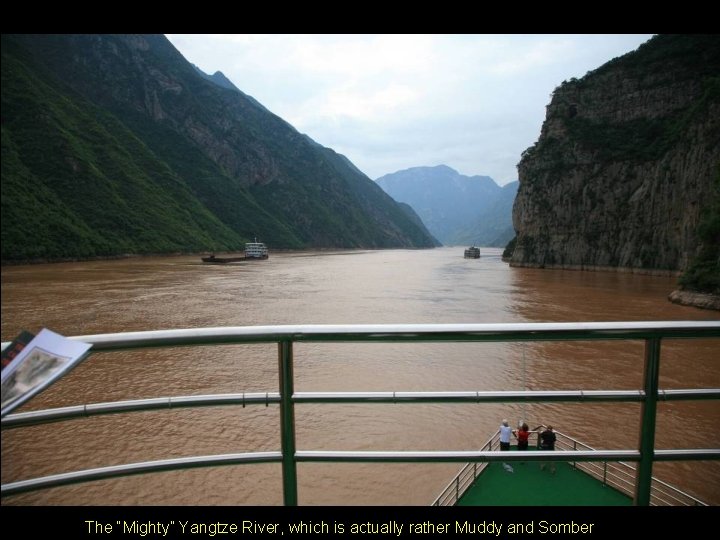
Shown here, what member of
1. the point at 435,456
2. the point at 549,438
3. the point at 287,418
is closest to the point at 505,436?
the point at 549,438

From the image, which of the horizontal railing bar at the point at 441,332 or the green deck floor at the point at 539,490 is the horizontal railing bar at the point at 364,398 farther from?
the green deck floor at the point at 539,490

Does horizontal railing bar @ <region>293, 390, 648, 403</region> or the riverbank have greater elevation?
horizontal railing bar @ <region>293, 390, 648, 403</region>

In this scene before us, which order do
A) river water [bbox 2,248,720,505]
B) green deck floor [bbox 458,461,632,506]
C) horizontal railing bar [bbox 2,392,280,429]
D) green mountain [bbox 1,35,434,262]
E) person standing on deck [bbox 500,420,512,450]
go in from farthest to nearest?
green mountain [bbox 1,35,434,262] → river water [bbox 2,248,720,505] → person standing on deck [bbox 500,420,512,450] → green deck floor [bbox 458,461,632,506] → horizontal railing bar [bbox 2,392,280,429]

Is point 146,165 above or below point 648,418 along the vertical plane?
above

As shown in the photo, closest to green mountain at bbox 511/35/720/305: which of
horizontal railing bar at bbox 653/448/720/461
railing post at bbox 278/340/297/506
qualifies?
horizontal railing bar at bbox 653/448/720/461

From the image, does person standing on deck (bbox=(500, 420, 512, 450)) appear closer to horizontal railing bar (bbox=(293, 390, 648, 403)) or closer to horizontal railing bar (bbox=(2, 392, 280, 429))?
horizontal railing bar (bbox=(293, 390, 648, 403))

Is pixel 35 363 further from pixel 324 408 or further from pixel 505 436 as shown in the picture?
pixel 324 408
